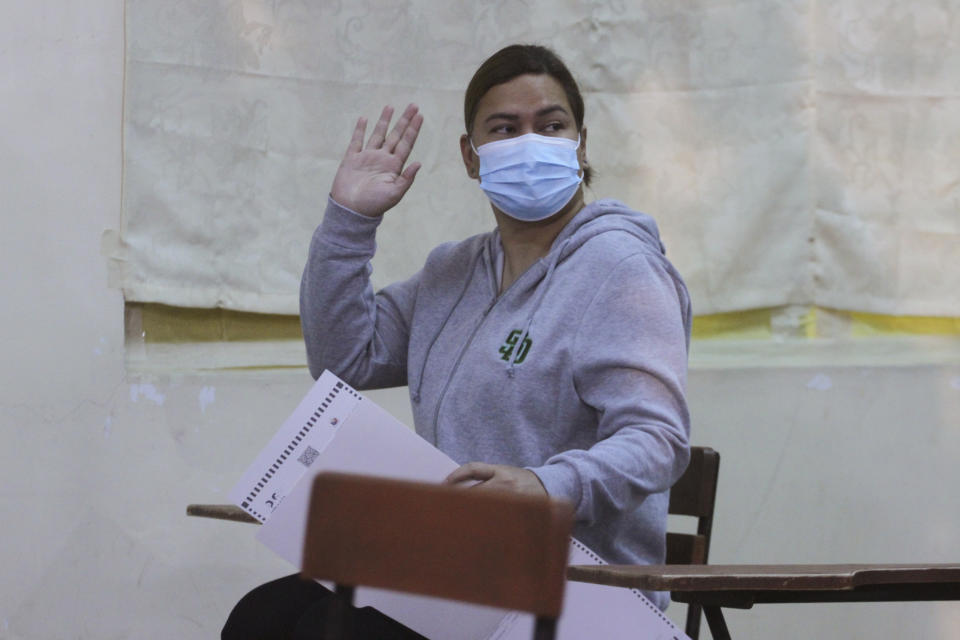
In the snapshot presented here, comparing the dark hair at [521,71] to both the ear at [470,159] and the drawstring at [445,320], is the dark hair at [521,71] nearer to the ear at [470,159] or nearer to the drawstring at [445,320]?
the ear at [470,159]

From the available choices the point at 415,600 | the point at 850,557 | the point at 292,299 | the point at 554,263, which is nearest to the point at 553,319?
the point at 554,263

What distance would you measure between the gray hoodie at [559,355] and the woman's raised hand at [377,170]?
0.12ft

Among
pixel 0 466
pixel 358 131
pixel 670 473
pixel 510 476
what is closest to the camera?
pixel 510 476

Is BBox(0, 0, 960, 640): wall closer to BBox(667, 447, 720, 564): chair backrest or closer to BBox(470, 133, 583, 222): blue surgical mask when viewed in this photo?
BBox(667, 447, 720, 564): chair backrest

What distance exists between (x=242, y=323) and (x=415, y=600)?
175cm

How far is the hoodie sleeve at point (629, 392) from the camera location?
172 centimetres

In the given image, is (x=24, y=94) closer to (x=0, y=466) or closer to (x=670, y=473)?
(x=0, y=466)

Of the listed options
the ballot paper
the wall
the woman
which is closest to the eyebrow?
the woman

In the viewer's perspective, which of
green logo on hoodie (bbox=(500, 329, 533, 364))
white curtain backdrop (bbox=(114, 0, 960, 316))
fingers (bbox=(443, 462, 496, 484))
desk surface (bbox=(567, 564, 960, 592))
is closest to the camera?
desk surface (bbox=(567, 564, 960, 592))

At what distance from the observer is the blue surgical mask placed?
6.92ft

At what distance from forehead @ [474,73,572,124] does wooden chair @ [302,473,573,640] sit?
1.01 meters

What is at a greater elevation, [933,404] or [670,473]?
[670,473]

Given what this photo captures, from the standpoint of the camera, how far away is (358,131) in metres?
2.27

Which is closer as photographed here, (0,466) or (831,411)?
(0,466)
